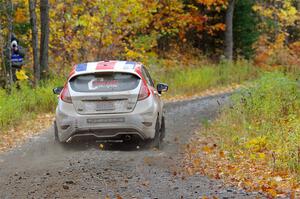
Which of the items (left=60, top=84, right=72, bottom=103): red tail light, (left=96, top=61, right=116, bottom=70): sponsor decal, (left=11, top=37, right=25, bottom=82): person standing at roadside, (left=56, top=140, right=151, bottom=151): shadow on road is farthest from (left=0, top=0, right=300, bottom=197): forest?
(left=60, top=84, right=72, bottom=103): red tail light

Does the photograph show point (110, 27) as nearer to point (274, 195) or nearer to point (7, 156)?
point (7, 156)

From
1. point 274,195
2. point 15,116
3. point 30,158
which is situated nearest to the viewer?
point 274,195

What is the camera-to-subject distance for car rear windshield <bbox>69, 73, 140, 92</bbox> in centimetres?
1209

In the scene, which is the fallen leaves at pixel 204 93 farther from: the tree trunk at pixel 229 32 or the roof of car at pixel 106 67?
the roof of car at pixel 106 67

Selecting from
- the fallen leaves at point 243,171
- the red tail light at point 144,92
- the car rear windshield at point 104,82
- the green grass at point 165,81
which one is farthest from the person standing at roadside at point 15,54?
the fallen leaves at point 243,171

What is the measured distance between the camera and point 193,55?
32938 mm

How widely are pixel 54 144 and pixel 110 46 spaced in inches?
533

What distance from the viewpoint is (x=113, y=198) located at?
825 centimetres

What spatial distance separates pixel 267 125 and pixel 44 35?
12.1 metres

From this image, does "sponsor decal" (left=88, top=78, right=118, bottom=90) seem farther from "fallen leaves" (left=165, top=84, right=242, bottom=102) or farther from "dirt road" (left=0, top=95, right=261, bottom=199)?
"fallen leaves" (left=165, top=84, right=242, bottom=102)

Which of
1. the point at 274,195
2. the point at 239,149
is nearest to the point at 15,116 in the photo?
the point at 239,149

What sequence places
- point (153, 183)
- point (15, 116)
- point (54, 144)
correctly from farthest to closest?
point (15, 116), point (54, 144), point (153, 183)

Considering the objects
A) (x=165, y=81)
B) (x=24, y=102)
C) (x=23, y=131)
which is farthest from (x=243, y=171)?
(x=165, y=81)

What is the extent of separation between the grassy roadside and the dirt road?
1.47 feet
